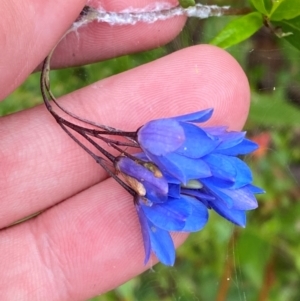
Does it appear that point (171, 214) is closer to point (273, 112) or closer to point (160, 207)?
point (160, 207)

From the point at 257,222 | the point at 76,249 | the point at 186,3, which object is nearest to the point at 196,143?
the point at 186,3

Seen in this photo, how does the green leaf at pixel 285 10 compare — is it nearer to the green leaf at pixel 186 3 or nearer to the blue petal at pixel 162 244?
the green leaf at pixel 186 3

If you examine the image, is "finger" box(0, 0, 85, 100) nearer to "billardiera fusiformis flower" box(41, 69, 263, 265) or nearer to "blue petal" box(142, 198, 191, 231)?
"billardiera fusiformis flower" box(41, 69, 263, 265)

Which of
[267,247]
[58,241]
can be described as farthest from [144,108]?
[267,247]

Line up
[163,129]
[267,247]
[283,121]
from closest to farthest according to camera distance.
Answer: [163,129]
[283,121]
[267,247]

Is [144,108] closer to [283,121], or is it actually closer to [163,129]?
[163,129]

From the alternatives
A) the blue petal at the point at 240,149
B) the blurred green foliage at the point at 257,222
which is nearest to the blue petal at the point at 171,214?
the blue petal at the point at 240,149

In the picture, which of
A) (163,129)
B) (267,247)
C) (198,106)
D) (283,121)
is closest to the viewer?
(163,129)
